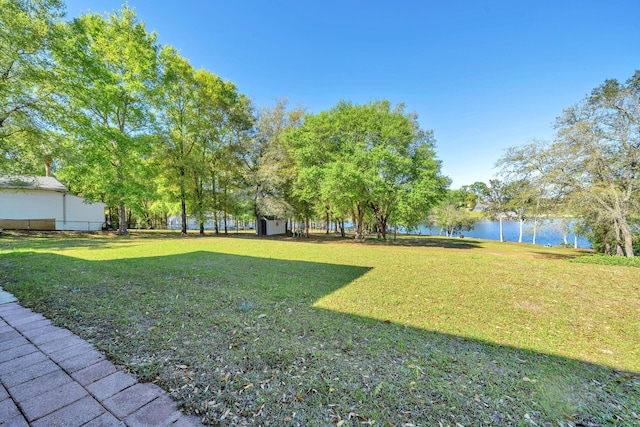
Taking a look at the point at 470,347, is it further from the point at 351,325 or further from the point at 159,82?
the point at 159,82

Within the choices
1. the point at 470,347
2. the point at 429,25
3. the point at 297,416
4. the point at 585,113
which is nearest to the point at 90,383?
the point at 297,416

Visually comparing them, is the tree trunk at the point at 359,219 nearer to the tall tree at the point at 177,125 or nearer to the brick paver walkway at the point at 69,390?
the tall tree at the point at 177,125

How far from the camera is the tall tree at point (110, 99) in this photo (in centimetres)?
1370

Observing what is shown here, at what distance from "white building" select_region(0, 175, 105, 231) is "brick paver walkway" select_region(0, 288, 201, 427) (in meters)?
20.5

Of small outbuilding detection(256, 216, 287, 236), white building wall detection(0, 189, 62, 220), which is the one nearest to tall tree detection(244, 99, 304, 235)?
small outbuilding detection(256, 216, 287, 236)

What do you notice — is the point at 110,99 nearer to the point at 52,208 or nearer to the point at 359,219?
the point at 52,208

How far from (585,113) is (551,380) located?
48.3 feet

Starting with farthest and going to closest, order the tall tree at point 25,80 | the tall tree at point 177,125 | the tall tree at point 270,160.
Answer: the tall tree at point 270,160 → the tall tree at point 177,125 → the tall tree at point 25,80

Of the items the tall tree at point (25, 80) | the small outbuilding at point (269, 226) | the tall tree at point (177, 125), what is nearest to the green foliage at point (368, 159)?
the small outbuilding at point (269, 226)

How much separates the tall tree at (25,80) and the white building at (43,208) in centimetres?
713

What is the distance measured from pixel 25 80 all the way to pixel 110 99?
16.4 ft

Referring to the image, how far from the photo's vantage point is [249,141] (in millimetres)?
21078

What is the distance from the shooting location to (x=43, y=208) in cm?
1820

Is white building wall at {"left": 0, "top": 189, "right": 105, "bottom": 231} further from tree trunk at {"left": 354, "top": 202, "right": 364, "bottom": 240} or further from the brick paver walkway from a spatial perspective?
tree trunk at {"left": 354, "top": 202, "right": 364, "bottom": 240}
